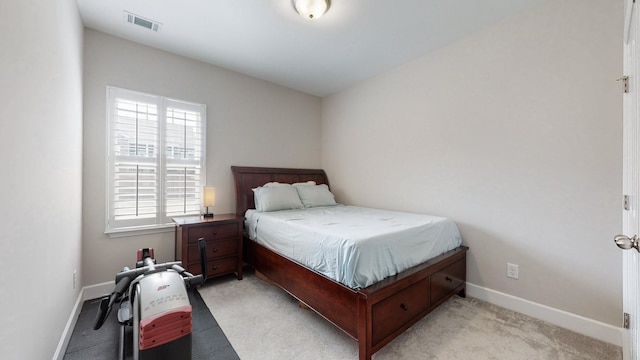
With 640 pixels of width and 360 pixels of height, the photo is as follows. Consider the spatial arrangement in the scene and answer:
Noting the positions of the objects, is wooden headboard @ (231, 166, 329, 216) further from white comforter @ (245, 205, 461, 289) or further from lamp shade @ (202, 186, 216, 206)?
white comforter @ (245, 205, 461, 289)

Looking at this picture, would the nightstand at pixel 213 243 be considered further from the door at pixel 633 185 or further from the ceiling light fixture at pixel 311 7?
the door at pixel 633 185

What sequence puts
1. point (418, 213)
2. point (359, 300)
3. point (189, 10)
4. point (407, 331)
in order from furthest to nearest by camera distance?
1. point (418, 213)
2. point (189, 10)
3. point (407, 331)
4. point (359, 300)

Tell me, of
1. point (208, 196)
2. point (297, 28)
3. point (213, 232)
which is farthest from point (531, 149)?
point (208, 196)

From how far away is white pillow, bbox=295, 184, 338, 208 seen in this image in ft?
11.7

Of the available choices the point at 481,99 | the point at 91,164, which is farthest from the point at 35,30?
the point at 481,99

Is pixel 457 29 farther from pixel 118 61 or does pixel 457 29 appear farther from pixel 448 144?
pixel 118 61

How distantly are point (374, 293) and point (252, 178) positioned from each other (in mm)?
2470

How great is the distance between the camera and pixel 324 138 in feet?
14.6

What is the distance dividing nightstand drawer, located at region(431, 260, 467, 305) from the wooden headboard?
2.39 metres

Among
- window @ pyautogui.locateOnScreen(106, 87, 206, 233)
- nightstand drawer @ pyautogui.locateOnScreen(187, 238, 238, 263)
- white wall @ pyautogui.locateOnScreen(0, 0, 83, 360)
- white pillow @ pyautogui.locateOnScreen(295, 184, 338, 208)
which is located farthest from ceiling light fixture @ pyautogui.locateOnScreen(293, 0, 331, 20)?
nightstand drawer @ pyautogui.locateOnScreen(187, 238, 238, 263)

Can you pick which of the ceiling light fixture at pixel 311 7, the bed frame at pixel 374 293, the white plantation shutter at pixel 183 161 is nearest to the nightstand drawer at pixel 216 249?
the bed frame at pixel 374 293

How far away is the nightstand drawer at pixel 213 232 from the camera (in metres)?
2.67

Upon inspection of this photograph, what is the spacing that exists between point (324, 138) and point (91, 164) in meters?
3.13

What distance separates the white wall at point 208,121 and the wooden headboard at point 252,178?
0.12 metres
